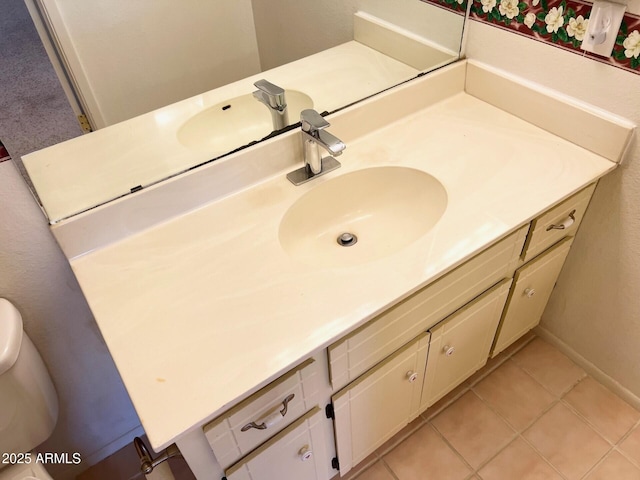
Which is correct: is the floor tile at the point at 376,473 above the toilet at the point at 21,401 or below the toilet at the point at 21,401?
below

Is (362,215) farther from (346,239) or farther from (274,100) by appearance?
(274,100)

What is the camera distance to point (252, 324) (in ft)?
2.65

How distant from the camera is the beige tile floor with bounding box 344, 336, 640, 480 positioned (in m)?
1.37

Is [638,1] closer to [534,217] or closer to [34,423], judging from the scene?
[534,217]

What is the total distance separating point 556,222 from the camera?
117 centimetres

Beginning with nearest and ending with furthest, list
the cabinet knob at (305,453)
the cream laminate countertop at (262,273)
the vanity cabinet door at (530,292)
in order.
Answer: the cream laminate countertop at (262,273)
the cabinet knob at (305,453)
the vanity cabinet door at (530,292)

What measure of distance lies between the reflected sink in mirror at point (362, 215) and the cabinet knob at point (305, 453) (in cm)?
40

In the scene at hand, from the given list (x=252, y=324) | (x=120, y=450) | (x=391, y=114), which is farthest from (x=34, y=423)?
(x=391, y=114)

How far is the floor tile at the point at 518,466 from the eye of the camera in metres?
1.36

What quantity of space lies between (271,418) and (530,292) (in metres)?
0.86

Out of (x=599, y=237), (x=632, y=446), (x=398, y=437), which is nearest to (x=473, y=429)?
(x=398, y=437)

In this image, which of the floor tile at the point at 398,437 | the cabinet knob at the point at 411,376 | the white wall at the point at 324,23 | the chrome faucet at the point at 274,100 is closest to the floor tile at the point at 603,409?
the floor tile at the point at 398,437

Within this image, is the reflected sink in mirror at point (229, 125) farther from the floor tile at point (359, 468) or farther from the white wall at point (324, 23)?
the floor tile at point (359, 468)

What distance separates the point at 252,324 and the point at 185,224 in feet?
1.12
